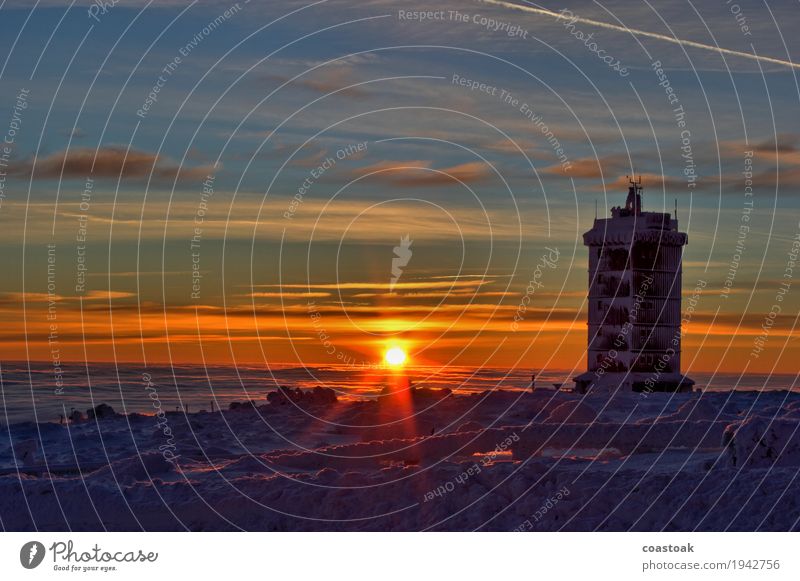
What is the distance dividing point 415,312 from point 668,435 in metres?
17.7

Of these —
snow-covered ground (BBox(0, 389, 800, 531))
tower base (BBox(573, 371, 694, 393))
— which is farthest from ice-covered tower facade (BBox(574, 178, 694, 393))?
snow-covered ground (BBox(0, 389, 800, 531))

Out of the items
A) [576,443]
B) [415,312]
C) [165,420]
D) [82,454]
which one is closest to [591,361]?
[415,312]

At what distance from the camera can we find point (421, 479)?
25.8 m

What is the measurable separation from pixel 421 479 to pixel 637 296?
33150mm

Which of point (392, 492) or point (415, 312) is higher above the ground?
→ point (415, 312)

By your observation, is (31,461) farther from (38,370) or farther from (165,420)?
(38,370)

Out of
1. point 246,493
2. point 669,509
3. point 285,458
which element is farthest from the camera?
point 285,458

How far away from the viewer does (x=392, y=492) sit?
82.6 ft
